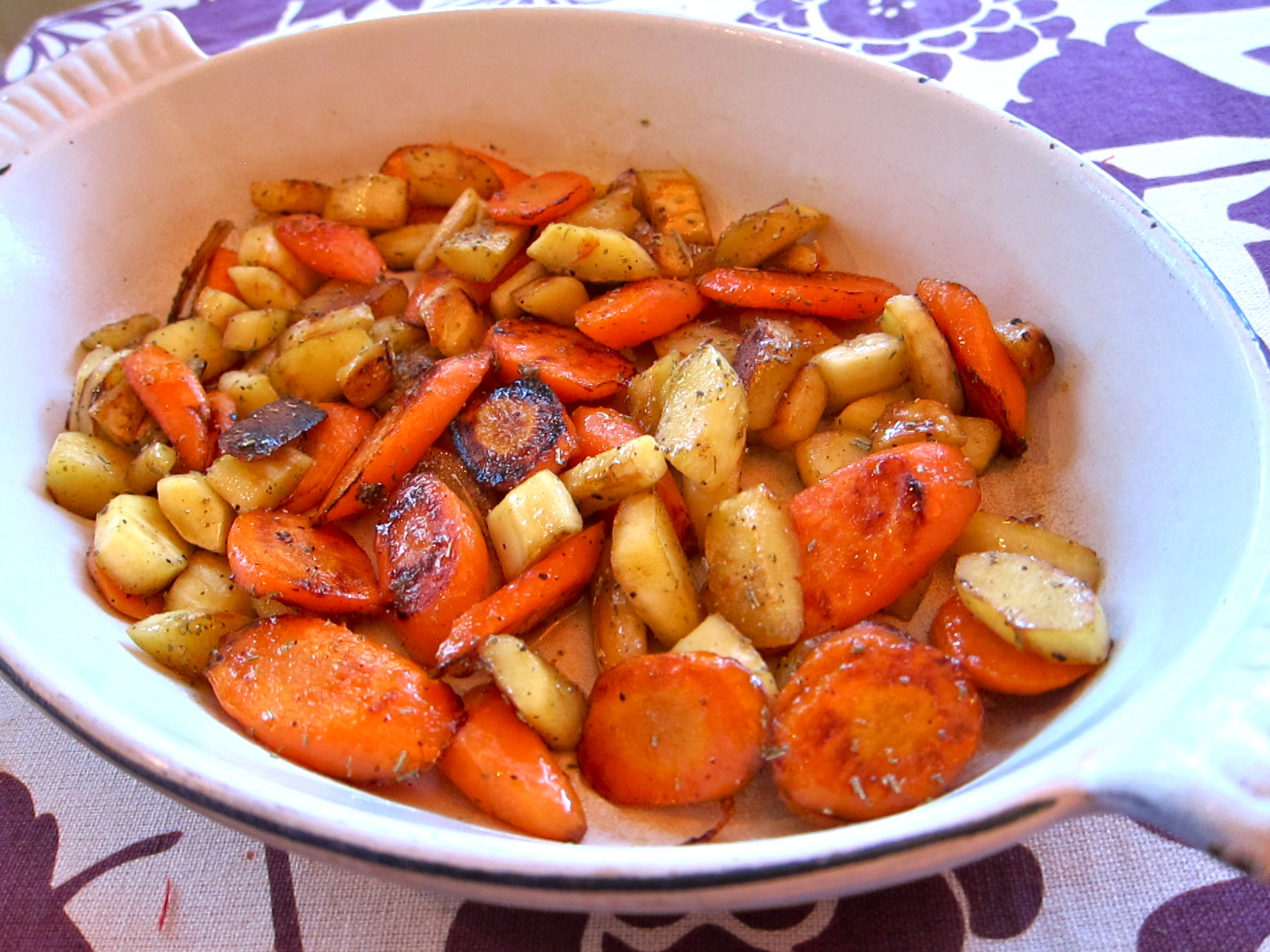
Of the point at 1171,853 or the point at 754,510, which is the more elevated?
the point at 754,510

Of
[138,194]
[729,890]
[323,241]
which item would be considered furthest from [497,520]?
[138,194]

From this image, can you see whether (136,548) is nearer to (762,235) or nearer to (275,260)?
(275,260)

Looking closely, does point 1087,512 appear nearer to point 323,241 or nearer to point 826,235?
point 826,235

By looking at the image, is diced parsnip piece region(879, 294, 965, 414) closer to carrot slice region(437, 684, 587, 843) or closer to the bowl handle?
carrot slice region(437, 684, 587, 843)

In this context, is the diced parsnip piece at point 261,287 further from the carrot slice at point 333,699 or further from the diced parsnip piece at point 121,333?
the carrot slice at point 333,699

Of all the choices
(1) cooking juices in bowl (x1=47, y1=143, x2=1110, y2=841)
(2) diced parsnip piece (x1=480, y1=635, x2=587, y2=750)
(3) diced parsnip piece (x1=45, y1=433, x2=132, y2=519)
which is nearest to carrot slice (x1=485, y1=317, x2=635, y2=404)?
(1) cooking juices in bowl (x1=47, y1=143, x2=1110, y2=841)

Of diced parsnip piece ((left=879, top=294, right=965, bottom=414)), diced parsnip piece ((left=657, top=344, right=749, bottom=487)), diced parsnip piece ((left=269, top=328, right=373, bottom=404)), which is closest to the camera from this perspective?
diced parsnip piece ((left=657, top=344, right=749, bottom=487))
